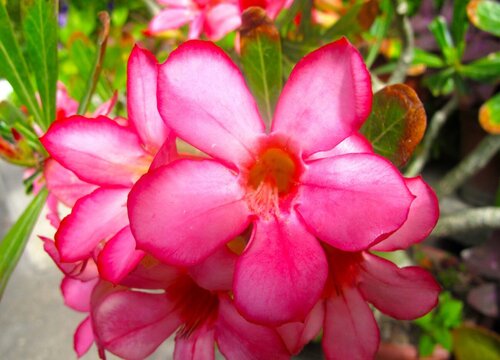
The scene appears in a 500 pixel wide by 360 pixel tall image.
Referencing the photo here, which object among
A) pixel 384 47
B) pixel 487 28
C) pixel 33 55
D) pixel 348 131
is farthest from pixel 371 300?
pixel 384 47

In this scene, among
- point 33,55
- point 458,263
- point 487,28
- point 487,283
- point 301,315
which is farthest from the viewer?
point 458,263

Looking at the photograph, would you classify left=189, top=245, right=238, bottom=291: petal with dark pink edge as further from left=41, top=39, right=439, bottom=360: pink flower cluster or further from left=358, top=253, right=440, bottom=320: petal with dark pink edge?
left=358, top=253, right=440, bottom=320: petal with dark pink edge

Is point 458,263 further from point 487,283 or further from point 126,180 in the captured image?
point 126,180

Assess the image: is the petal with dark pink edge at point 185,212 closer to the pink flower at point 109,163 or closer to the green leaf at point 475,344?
the pink flower at point 109,163

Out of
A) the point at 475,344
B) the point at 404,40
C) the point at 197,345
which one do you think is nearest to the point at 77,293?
the point at 197,345

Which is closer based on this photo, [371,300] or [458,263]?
[371,300]

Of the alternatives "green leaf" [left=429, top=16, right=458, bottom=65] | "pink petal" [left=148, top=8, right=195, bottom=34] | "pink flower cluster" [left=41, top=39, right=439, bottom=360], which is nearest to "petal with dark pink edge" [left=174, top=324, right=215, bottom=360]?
"pink flower cluster" [left=41, top=39, right=439, bottom=360]

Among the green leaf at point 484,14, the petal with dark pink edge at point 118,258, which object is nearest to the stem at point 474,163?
the green leaf at point 484,14
